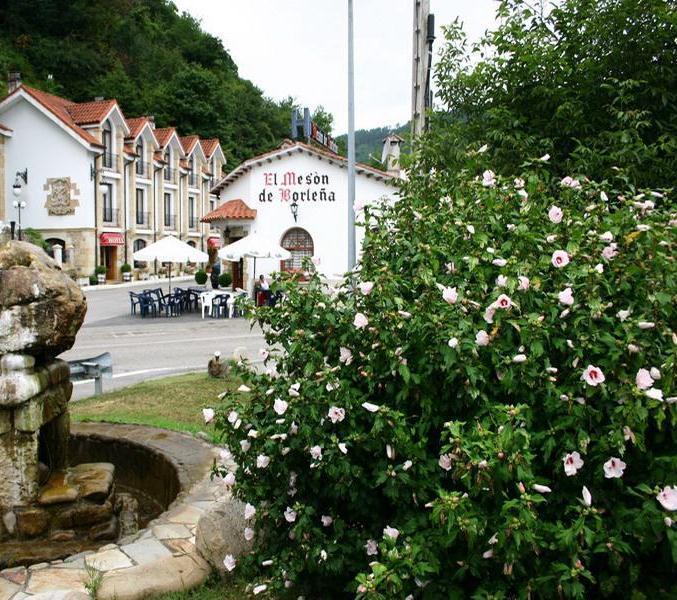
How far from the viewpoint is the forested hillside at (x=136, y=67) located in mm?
55375

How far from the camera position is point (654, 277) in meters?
3.15

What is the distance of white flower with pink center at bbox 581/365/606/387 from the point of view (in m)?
2.86

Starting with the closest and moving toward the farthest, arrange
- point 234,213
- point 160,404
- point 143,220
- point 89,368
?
1. point 89,368
2. point 160,404
3. point 234,213
4. point 143,220

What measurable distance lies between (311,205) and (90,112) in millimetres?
22792

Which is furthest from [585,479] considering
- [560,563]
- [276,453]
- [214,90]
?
[214,90]

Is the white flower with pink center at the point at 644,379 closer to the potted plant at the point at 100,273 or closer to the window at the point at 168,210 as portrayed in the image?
the potted plant at the point at 100,273

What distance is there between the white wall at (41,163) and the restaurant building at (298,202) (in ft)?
56.7

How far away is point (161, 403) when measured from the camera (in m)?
9.11

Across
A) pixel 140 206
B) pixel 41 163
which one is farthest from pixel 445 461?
pixel 140 206

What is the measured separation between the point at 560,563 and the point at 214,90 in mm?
64682

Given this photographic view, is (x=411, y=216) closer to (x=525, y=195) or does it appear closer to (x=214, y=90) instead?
(x=525, y=195)

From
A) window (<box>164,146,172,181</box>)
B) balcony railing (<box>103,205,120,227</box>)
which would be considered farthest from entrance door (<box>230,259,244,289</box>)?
window (<box>164,146,172,181</box>)

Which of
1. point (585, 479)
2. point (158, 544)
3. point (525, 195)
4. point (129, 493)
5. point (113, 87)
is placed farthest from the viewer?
point (113, 87)

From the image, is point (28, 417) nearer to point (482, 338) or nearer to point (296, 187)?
point (482, 338)
